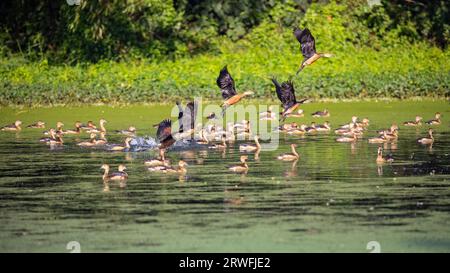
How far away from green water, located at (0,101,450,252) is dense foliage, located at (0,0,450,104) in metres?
7.45

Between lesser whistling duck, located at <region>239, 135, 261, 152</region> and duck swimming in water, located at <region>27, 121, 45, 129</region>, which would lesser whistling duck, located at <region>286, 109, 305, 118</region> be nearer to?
duck swimming in water, located at <region>27, 121, 45, 129</region>

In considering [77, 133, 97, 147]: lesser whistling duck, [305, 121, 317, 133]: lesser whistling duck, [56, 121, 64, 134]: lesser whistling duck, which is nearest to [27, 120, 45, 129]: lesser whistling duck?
[56, 121, 64, 134]: lesser whistling duck

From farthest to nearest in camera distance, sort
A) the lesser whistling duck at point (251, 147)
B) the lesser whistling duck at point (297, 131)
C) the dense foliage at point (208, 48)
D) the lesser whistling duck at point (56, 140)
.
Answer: the dense foliage at point (208, 48) < the lesser whistling duck at point (297, 131) < the lesser whistling duck at point (56, 140) < the lesser whistling duck at point (251, 147)

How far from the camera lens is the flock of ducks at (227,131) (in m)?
15.4

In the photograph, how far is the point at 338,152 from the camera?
663 inches

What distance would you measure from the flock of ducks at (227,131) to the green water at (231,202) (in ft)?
0.70

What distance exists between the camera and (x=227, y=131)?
18.9 m

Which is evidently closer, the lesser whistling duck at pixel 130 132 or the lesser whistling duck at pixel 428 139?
the lesser whistling duck at pixel 428 139

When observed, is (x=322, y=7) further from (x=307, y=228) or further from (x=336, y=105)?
(x=307, y=228)

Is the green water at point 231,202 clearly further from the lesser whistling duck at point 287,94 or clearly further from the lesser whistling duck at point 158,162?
the lesser whistling duck at point 287,94

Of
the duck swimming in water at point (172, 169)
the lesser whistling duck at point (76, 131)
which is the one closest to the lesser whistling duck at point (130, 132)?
the lesser whistling duck at point (76, 131)
